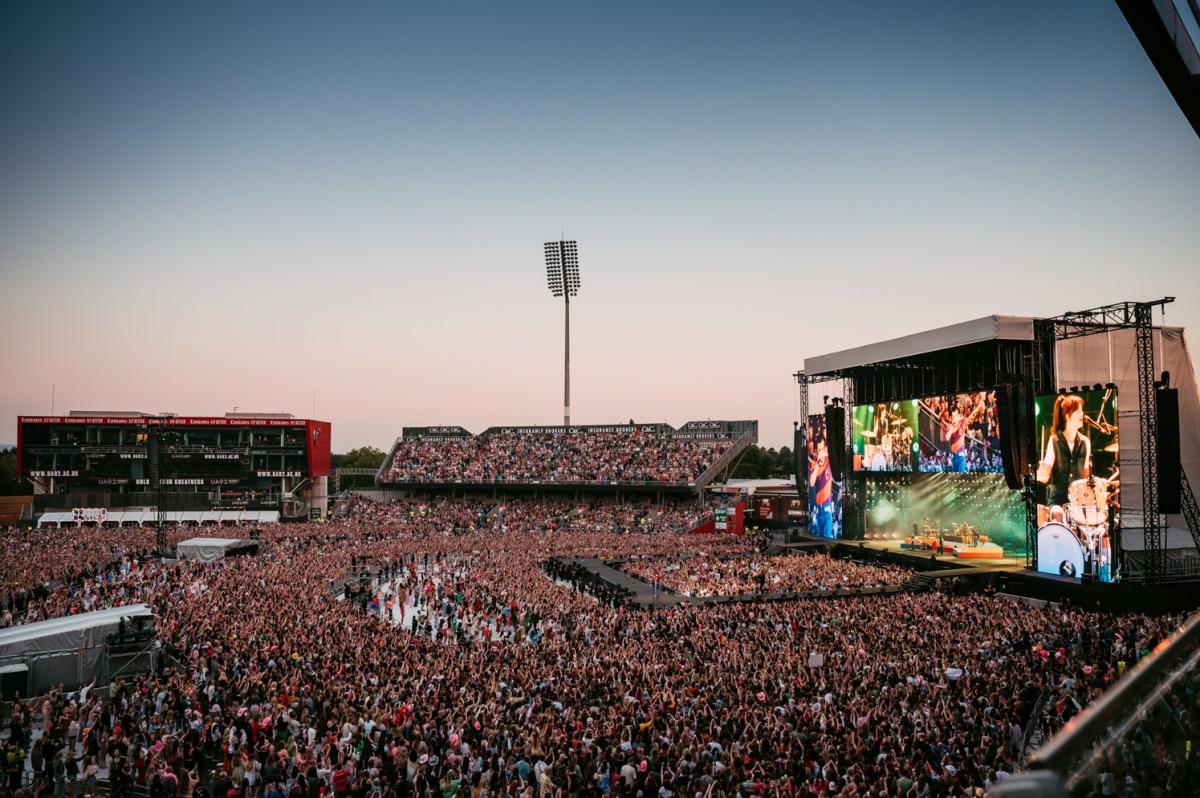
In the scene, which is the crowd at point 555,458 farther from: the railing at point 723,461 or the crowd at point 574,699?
the crowd at point 574,699

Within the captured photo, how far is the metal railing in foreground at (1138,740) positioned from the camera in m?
1.14

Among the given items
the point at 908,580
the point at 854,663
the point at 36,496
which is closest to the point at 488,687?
the point at 854,663

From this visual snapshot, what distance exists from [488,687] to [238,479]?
2018 inches

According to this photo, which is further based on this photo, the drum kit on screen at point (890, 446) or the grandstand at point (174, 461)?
the grandstand at point (174, 461)

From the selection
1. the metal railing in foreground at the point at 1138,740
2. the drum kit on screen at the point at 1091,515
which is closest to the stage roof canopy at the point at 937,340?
the drum kit on screen at the point at 1091,515

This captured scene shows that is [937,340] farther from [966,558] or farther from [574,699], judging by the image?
[574,699]

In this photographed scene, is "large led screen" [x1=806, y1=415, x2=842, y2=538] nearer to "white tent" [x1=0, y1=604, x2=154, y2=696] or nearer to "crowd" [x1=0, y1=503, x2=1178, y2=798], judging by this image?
"crowd" [x1=0, y1=503, x2=1178, y2=798]

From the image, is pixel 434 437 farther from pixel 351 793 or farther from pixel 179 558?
pixel 351 793

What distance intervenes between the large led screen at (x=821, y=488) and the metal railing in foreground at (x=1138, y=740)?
39299mm

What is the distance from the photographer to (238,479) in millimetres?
58719

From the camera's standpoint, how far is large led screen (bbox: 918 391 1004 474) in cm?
3038

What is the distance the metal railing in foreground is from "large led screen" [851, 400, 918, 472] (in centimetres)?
3577

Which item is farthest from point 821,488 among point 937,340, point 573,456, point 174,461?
point 174,461

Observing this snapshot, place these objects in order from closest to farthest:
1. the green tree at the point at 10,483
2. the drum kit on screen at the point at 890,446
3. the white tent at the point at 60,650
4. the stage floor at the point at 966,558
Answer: the white tent at the point at 60,650 < the stage floor at the point at 966,558 < the drum kit on screen at the point at 890,446 < the green tree at the point at 10,483
